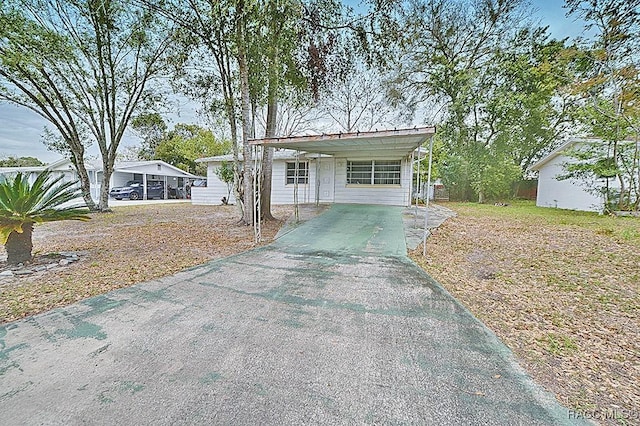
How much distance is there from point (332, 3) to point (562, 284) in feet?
26.6

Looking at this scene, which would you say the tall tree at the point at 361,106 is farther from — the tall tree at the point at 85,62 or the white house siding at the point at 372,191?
the tall tree at the point at 85,62

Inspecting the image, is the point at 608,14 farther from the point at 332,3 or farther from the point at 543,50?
the point at 332,3

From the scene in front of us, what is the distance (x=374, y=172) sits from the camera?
13711mm

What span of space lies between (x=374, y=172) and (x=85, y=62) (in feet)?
40.3

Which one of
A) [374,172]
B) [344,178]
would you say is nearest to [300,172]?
[344,178]

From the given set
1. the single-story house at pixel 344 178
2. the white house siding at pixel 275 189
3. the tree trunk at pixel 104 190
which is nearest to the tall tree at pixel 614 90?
the single-story house at pixel 344 178

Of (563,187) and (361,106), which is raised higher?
(361,106)

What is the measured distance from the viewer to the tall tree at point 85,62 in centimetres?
926

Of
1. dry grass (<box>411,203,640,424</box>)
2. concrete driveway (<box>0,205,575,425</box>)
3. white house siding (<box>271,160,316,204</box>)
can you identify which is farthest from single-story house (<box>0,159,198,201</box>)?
dry grass (<box>411,203,640,424</box>)

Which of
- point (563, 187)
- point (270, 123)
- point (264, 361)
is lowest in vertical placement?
point (264, 361)

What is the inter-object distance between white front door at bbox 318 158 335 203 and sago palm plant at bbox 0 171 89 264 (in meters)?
10.3

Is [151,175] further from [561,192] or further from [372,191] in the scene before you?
[561,192]

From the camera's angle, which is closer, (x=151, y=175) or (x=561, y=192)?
(x=561, y=192)

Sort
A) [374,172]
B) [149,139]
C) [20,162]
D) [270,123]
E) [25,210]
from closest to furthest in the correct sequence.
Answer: [25,210], [270,123], [374,172], [149,139], [20,162]
